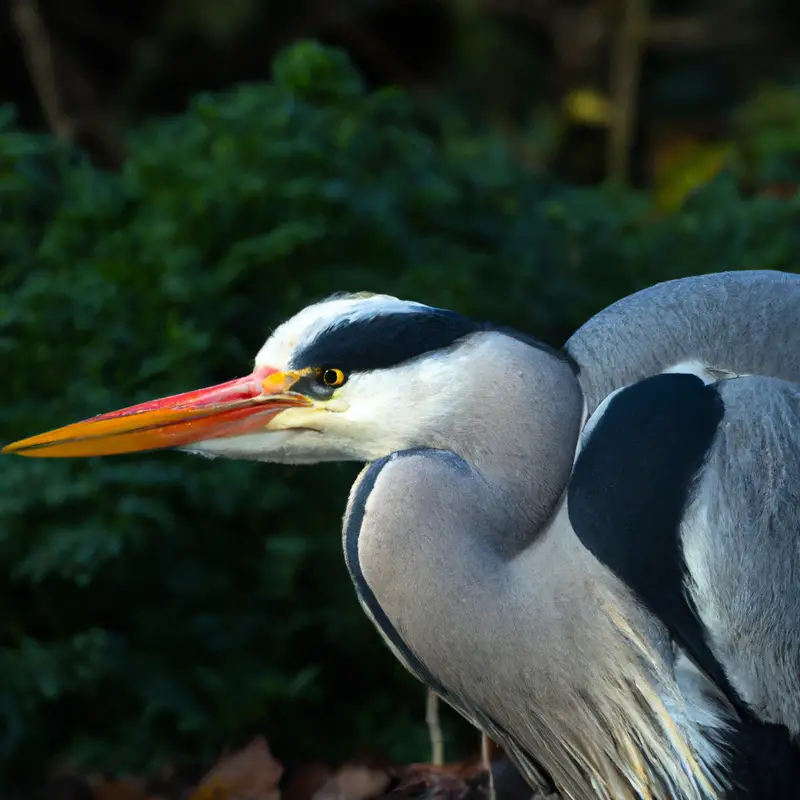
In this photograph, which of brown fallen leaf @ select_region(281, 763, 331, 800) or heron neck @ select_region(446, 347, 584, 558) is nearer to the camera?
heron neck @ select_region(446, 347, 584, 558)

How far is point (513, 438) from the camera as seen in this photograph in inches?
87.2

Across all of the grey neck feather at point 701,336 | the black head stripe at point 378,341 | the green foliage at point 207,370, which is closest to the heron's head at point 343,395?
the black head stripe at point 378,341

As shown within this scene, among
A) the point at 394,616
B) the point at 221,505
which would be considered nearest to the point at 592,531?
the point at 394,616

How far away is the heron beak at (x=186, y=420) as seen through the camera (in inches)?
88.9

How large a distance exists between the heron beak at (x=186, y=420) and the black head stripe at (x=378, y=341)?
58 millimetres

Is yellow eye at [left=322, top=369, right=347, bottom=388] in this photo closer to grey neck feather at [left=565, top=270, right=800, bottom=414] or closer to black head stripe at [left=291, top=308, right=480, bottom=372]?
black head stripe at [left=291, top=308, right=480, bottom=372]

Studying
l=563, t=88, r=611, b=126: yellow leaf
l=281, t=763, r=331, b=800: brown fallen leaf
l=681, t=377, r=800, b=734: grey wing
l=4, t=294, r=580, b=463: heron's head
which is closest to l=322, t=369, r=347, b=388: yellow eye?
l=4, t=294, r=580, b=463: heron's head

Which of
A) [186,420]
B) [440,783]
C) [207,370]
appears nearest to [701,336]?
[186,420]

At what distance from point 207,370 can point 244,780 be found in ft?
3.85

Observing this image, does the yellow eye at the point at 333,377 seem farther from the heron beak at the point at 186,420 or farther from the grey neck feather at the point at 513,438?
the grey neck feather at the point at 513,438

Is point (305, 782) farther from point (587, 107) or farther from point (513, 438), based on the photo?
point (587, 107)

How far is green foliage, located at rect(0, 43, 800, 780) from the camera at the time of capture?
3.32 m

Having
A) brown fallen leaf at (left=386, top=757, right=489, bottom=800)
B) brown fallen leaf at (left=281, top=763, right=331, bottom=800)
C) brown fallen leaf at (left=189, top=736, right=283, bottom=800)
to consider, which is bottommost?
brown fallen leaf at (left=281, top=763, right=331, bottom=800)

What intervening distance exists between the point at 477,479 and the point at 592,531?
0.20 m
